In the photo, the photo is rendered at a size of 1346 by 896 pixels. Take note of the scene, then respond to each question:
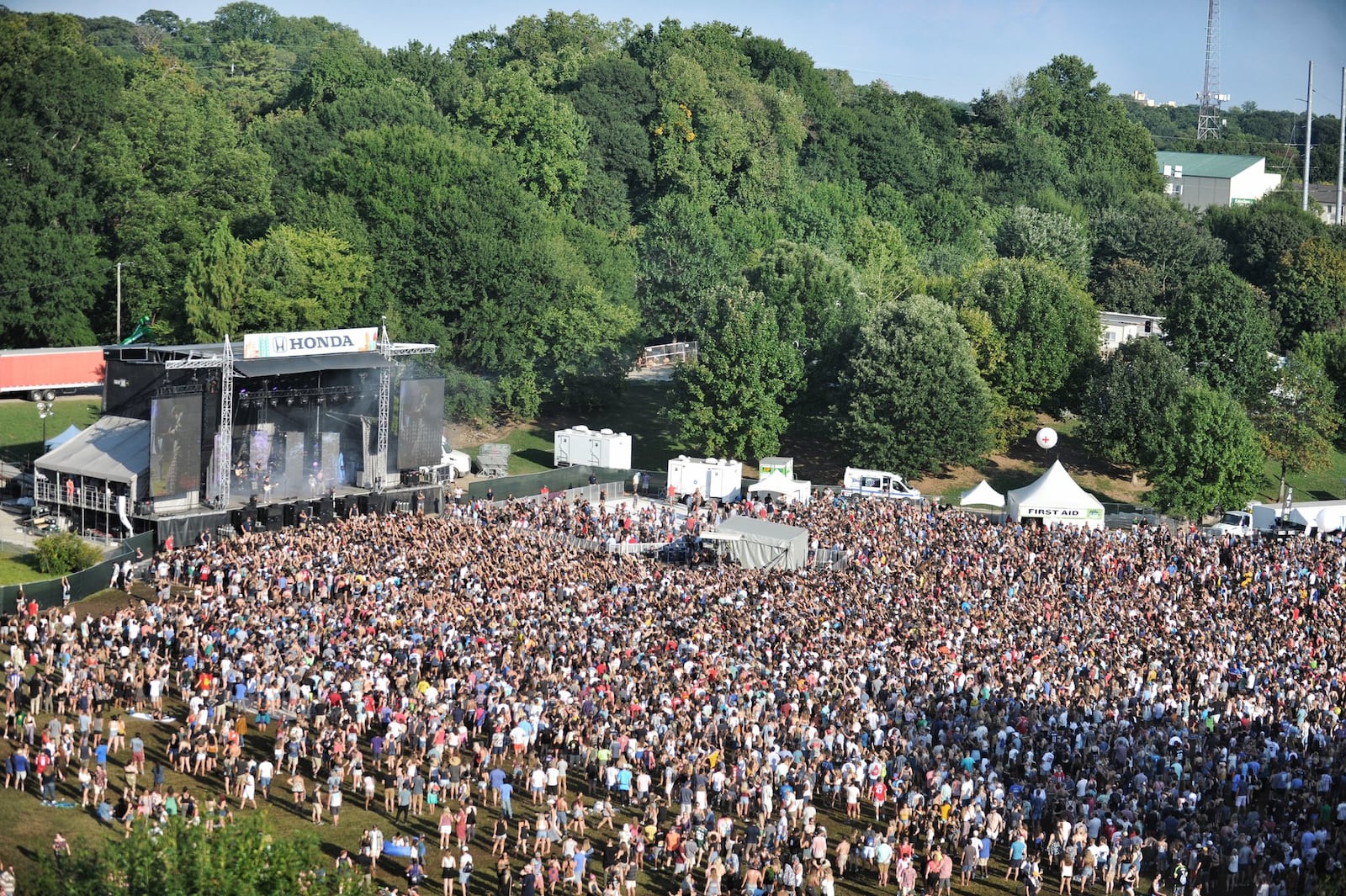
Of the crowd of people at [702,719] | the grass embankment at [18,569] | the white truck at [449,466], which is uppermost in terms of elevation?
the white truck at [449,466]

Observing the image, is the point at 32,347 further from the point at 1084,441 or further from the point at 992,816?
the point at 992,816

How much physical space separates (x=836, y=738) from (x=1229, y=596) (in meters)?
16.5

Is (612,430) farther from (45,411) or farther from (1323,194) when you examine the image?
(1323,194)

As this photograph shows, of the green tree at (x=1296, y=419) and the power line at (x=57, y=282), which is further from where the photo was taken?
the green tree at (x=1296, y=419)

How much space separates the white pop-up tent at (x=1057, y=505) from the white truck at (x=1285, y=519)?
12.2 ft

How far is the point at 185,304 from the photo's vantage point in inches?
Answer: 2325

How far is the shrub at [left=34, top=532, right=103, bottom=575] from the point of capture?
127ft

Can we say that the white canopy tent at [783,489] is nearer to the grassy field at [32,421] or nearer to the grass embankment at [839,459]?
the grass embankment at [839,459]

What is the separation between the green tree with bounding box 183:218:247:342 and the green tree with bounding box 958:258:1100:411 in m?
29.2

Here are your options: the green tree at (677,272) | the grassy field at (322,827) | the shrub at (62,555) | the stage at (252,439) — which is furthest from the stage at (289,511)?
the green tree at (677,272)

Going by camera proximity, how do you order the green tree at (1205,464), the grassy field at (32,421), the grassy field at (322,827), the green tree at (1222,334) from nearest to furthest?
the grassy field at (322,827)
the grassy field at (32,421)
the green tree at (1205,464)
the green tree at (1222,334)

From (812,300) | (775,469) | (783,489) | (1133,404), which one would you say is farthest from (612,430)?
(1133,404)

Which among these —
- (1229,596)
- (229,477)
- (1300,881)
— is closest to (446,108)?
(229,477)

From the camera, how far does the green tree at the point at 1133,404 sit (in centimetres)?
5809
